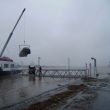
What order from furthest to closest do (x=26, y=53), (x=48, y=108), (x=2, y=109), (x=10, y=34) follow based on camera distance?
(x=10, y=34), (x=26, y=53), (x=48, y=108), (x=2, y=109)

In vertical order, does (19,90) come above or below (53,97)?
above

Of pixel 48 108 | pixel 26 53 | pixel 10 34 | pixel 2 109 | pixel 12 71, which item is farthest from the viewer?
pixel 10 34

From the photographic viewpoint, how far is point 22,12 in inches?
2232

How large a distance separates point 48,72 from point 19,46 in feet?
26.3

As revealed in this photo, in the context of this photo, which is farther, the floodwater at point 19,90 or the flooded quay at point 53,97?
the floodwater at point 19,90

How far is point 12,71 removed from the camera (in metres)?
43.6

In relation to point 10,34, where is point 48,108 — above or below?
below

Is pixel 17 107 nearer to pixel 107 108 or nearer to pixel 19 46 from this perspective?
pixel 107 108

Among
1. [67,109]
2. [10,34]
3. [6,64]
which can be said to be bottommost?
[67,109]

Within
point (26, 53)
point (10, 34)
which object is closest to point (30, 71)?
point (26, 53)

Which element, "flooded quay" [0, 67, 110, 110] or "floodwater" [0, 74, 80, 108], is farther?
"floodwater" [0, 74, 80, 108]

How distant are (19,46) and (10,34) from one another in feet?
52.7

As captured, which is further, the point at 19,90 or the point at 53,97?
the point at 19,90

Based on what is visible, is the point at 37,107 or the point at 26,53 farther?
the point at 26,53
